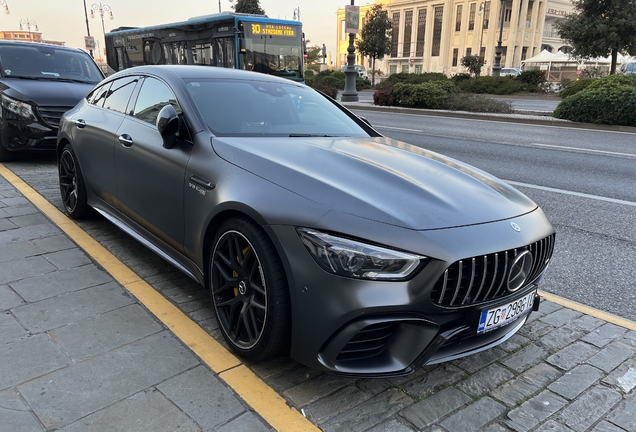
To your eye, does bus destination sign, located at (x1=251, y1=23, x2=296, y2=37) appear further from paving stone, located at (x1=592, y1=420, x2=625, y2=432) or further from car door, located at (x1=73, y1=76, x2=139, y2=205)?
paving stone, located at (x1=592, y1=420, x2=625, y2=432)

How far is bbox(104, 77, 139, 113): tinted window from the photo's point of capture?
396 cm

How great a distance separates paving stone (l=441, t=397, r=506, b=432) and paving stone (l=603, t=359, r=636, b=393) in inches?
26.9

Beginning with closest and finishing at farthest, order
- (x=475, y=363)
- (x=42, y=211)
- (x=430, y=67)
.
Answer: (x=475, y=363) < (x=42, y=211) < (x=430, y=67)

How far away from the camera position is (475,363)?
2.68 meters

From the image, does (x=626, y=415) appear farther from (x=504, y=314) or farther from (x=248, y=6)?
(x=248, y=6)

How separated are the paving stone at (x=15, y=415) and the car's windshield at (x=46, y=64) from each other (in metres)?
6.92

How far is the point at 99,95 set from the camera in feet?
14.9

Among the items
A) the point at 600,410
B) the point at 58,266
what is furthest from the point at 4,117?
the point at 600,410

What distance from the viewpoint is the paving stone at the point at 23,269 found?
3.54 meters

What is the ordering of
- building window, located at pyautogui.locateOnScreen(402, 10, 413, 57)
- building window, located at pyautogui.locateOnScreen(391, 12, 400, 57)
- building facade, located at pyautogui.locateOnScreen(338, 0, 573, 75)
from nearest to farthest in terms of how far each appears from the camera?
1. building facade, located at pyautogui.locateOnScreen(338, 0, 573, 75)
2. building window, located at pyautogui.locateOnScreen(402, 10, 413, 57)
3. building window, located at pyautogui.locateOnScreen(391, 12, 400, 57)

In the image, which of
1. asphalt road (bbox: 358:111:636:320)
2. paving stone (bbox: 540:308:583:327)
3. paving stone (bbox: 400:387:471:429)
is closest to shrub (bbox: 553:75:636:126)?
asphalt road (bbox: 358:111:636:320)

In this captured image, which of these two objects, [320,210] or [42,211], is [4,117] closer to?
[42,211]

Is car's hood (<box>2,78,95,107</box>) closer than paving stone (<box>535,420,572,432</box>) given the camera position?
No

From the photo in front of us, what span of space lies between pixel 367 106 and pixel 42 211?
1761 cm
